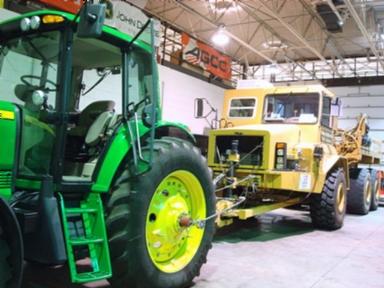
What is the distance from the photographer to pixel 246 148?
20.6ft

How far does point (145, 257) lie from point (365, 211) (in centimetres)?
742

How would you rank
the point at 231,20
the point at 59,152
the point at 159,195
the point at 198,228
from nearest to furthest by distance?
the point at 59,152 < the point at 159,195 < the point at 198,228 < the point at 231,20

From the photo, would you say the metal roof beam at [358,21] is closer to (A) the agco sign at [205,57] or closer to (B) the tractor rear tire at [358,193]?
(B) the tractor rear tire at [358,193]

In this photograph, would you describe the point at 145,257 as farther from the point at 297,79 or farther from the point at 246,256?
the point at 297,79

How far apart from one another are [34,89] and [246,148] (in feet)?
12.6

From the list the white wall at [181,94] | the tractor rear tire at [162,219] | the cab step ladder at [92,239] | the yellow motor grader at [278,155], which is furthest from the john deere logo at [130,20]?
the white wall at [181,94]

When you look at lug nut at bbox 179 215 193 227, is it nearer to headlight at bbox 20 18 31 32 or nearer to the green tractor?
the green tractor

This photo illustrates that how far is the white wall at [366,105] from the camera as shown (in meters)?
18.1

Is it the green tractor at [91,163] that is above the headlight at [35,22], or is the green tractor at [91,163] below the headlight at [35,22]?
below

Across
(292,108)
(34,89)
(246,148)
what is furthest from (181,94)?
(34,89)

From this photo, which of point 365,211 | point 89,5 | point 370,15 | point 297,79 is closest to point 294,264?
point 89,5

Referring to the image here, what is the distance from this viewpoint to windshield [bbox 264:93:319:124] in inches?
267

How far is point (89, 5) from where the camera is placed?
2518 mm

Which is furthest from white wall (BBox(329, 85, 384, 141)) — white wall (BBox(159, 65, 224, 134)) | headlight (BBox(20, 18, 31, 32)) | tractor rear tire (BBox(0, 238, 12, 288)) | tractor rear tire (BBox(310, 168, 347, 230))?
tractor rear tire (BBox(0, 238, 12, 288))
